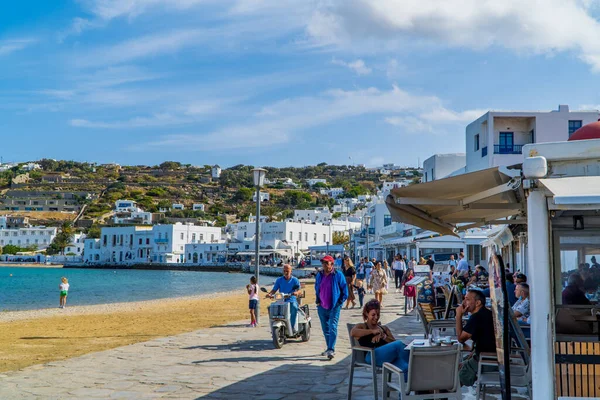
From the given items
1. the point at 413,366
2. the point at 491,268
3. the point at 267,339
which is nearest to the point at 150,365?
the point at 267,339

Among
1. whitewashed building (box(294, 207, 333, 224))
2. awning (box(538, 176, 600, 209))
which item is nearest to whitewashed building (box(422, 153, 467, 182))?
awning (box(538, 176, 600, 209))

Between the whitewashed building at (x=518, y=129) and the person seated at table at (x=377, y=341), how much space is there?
29.5 meters

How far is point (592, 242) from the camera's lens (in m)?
7.54

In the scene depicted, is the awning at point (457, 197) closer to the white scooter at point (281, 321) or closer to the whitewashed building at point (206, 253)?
the white scooter at point (281, 321)

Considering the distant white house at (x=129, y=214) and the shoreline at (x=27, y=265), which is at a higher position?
the distant white house at (x=129, y=214)

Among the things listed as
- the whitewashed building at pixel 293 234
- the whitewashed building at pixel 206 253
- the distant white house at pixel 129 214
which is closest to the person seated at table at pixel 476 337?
the whitewashed building at pixel 293 234

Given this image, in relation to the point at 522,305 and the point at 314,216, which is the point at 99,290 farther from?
the point at 314,216

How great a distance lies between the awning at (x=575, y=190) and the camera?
418 cm

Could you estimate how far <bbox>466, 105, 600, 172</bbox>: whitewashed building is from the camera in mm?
34875

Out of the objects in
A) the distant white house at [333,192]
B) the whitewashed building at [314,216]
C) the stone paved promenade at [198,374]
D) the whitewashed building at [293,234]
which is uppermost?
the distant white house at [333,192]

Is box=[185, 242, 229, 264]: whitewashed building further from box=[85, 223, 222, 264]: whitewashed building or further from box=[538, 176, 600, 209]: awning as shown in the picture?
box=[538, 176, 600, 209]: awning

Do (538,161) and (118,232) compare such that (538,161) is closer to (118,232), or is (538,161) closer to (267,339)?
(267,339)

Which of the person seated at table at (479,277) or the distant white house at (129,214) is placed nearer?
the person seated at table at (479,277)

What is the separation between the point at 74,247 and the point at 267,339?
144665 millimetres
